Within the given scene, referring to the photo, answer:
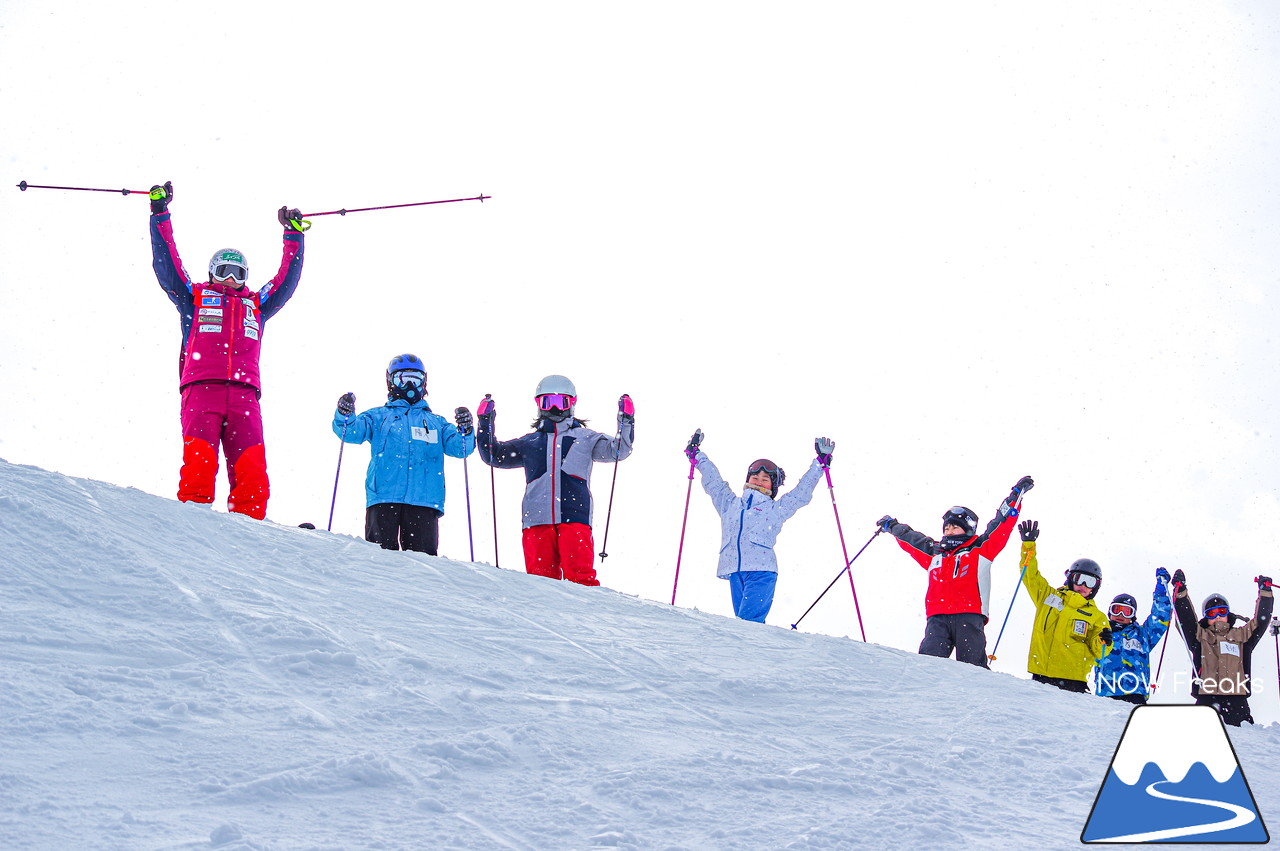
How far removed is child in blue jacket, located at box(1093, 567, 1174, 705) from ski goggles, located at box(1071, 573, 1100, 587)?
0.19m

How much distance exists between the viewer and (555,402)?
794cm

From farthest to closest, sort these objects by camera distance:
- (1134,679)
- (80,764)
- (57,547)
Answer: (1134,679), (57,547), (80,764)

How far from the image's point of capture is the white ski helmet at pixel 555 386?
7.98 meters

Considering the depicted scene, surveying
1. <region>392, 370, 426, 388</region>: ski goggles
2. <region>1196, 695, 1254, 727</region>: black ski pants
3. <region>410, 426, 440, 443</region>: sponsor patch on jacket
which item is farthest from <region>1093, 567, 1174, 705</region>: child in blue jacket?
<region>392, 370, 426, 388</region>: ski goggles

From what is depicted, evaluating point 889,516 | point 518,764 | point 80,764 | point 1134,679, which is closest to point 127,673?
point 80,764

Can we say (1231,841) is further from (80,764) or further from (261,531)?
(261,531)

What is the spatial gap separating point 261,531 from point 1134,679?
6107 millimetres

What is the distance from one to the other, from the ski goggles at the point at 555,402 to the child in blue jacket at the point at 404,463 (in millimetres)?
585

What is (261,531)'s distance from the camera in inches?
236

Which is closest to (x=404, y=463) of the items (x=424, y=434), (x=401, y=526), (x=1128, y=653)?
(x=424, y=434)

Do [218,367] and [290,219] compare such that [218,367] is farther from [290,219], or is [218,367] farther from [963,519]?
[963,519]

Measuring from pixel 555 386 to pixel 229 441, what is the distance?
87.6 inches

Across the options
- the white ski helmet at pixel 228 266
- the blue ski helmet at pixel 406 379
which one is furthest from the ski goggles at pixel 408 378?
the white ski helmet at pixel 228 266

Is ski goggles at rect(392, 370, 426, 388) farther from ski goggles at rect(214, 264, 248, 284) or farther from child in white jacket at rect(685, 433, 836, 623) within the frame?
child in white jacket at rect(685, 433, 836, 623)
